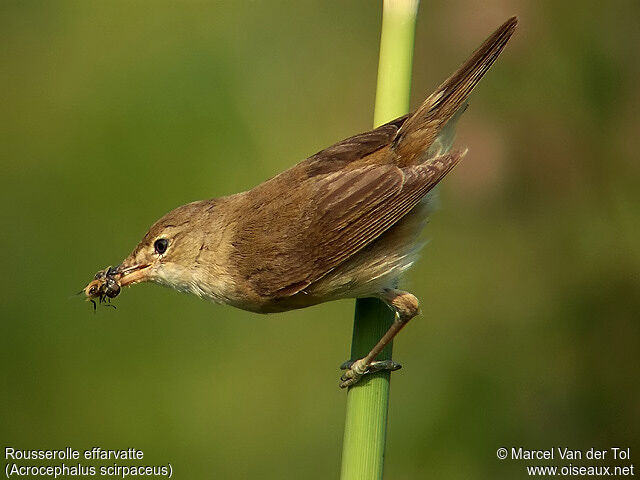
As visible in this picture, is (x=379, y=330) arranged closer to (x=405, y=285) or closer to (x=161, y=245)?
(x=405, y=285)

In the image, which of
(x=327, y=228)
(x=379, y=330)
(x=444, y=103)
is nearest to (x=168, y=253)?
(x=327, y=228)

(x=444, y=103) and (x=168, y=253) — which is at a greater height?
(x=444, y=103)

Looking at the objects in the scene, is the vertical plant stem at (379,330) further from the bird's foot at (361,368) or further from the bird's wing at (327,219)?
the bird's wing at (327,219)

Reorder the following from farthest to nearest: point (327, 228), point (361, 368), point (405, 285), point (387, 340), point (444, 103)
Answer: point (405, 285), point (444, 103), point (327, 228), point (387, 340), point (361, 368)

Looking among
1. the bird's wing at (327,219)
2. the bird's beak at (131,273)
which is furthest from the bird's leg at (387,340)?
the bird's beak at (131,273)

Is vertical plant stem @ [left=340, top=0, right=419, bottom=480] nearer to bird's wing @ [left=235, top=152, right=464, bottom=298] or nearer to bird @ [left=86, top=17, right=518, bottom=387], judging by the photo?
bird @ [left=86, top=17, right=518, bottom=387]

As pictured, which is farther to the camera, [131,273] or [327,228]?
[131,273]

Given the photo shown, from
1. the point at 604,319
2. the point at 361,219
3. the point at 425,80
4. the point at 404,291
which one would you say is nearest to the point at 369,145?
the point at 361,219

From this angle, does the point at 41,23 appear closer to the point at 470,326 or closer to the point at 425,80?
the point at 425,80
